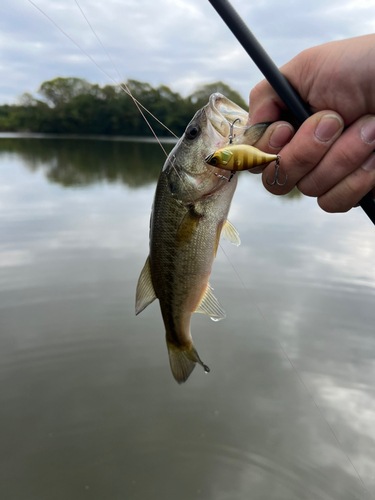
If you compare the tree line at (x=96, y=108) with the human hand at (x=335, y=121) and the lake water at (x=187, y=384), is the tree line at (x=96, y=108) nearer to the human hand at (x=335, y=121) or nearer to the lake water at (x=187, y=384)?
the lake water at (x=187, y=384)

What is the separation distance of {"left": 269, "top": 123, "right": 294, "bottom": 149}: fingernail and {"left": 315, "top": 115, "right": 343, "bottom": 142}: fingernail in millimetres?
149

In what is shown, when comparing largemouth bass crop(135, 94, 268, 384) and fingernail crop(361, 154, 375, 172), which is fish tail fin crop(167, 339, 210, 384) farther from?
fingernail crop(361, 154, 375, 172)

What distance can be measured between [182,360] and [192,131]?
1.36 metres

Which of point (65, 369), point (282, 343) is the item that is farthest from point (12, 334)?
point (282, 343)

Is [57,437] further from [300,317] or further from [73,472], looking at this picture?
[300,317]

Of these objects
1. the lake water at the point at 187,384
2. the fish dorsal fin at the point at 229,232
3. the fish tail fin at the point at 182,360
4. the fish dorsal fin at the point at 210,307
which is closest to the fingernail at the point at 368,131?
the fish dorsal fin at the point at 229,232

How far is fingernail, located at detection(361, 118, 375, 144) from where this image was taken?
66.1 inches

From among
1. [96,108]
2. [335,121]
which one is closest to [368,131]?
[335,121]

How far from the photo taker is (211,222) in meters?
1.83

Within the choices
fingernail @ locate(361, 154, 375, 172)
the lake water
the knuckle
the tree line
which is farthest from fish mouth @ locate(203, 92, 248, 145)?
the tree line

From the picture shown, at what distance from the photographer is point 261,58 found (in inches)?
A: 63.2

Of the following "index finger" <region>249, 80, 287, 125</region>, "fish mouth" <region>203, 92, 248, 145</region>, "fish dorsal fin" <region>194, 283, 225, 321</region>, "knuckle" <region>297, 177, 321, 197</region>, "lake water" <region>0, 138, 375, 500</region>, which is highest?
"index finger" <region>249, 80, 287, 125</region>

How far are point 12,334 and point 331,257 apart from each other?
230 inches

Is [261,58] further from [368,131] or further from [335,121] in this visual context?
[368,131]
